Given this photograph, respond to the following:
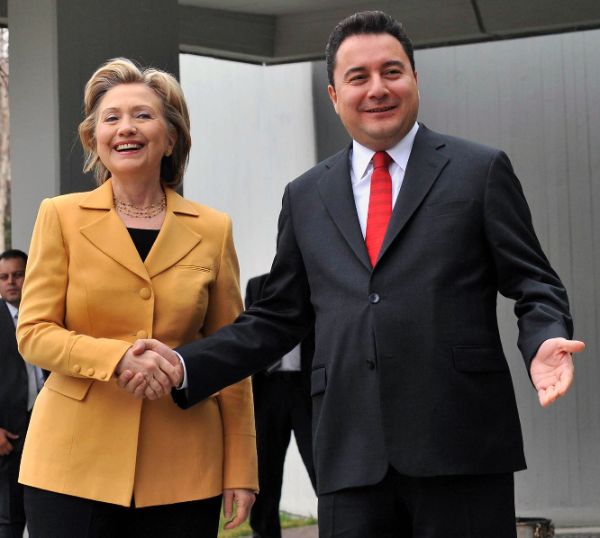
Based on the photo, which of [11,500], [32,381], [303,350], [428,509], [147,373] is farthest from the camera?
[303,350]

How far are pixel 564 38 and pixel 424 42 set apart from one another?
109 cm

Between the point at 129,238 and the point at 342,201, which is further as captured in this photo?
the point at 129,238

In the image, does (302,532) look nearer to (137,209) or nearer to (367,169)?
(137,209)

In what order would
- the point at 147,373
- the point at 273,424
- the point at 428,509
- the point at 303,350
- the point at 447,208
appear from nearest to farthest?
the point at 428,509 < the point at 447,208 < the point at 147,373 < the point at 303,350 < the point at 273,424

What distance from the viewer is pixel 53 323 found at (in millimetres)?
3303

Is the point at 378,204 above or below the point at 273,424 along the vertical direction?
above

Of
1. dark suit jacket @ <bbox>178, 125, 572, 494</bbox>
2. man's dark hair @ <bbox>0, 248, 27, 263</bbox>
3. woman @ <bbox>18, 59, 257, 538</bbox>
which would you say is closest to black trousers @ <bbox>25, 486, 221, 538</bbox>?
woman @ <bbox>18, 59, 257, 538</bbox>

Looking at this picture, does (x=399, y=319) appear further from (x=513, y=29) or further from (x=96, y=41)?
(x=513, y=29)

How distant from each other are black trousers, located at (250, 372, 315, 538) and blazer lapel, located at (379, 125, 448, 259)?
4.62 meters

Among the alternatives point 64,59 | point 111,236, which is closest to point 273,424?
point 64,59

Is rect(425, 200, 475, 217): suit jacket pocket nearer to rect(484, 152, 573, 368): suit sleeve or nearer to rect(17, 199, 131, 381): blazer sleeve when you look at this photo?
rect(484, 152, 573, 368): suit sleeve

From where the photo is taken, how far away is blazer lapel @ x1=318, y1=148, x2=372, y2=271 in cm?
302

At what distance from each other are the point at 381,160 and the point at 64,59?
289cm

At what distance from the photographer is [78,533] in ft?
10.5
